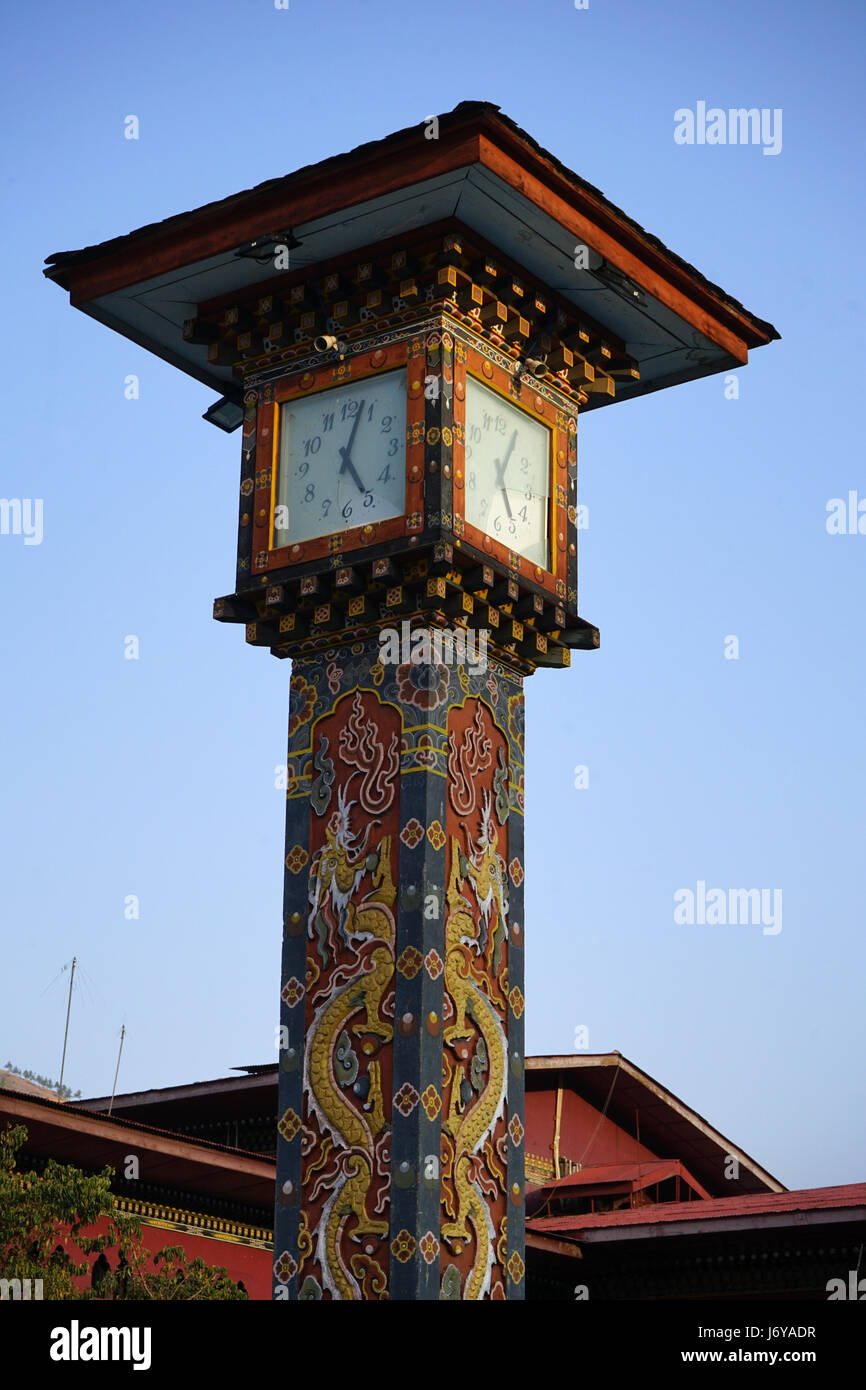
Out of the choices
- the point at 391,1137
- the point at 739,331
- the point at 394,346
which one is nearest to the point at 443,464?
the point at 394,346

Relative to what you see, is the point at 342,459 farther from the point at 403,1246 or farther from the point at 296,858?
the point at 403,1246

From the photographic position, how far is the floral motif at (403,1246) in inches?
430

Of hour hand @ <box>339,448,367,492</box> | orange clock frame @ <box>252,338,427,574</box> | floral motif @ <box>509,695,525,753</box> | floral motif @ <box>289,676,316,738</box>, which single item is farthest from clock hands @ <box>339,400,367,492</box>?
floral motif @ <box>509,695,525,753</box>

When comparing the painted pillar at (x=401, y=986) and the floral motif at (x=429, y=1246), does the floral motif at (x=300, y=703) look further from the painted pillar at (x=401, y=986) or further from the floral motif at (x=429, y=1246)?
the floral motif at (x=429, y=1246)

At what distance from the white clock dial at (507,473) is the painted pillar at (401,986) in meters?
0.85

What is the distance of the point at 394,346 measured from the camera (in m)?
12.7

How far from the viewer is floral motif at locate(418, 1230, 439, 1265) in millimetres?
10945

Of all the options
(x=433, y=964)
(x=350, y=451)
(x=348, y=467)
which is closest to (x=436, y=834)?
(x=433, y=964)

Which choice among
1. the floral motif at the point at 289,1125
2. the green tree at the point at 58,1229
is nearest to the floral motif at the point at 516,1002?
the floral motif at the point at 289,1125

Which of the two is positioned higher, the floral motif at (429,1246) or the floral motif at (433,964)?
the floral motif at (433,964)

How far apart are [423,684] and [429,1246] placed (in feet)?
10.6

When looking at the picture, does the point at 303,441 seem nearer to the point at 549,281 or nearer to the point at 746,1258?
the point at 549,281

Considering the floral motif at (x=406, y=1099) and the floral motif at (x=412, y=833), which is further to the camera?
the floral motif at (x=412, y=833)
